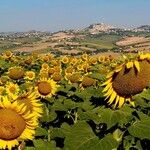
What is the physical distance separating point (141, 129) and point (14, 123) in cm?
157

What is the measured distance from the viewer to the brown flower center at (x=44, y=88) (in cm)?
1165

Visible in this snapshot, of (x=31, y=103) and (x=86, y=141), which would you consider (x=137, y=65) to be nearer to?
(x=86, y=141)

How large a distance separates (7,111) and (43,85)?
19.0 feet

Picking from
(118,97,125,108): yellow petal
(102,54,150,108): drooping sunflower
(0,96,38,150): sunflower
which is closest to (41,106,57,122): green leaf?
(0,96,38,150): sunflower

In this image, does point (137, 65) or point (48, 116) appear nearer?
point (137, 65)

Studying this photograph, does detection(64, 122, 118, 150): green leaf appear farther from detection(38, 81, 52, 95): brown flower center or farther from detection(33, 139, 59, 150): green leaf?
detection(38, 81, 52, 95): brown flower center

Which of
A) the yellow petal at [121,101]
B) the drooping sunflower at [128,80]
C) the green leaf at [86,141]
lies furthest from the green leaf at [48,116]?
the yellow petal at [121,101]

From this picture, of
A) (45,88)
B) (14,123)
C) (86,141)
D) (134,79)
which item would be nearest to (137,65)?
(134,79)

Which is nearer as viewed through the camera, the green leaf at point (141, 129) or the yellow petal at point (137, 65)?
the yellow petal at point (137, 65)

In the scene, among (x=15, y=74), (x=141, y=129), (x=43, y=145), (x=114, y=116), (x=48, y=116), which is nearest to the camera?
(x=114, y=116)

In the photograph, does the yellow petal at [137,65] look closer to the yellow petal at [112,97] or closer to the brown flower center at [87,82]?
the yellow petal at [112,97]

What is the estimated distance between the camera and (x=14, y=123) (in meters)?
6.16

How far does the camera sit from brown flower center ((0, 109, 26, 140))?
603 cm

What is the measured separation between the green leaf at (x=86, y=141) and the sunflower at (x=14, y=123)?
2.14 ft
